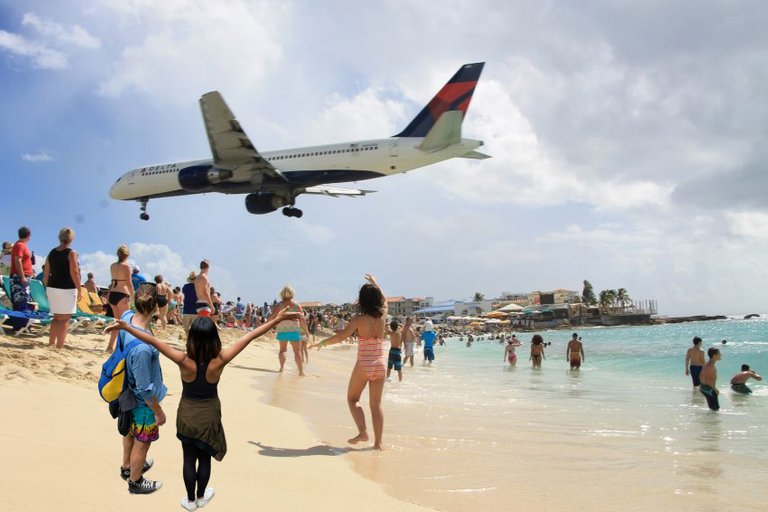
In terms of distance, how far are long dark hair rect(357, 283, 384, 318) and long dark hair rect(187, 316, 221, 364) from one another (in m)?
2.38

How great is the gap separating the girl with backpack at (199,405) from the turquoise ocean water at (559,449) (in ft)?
5.04

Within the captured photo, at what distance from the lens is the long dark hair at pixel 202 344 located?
2.63 metres

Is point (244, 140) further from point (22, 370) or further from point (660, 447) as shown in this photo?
point (660, 447)

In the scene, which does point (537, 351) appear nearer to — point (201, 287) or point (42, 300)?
point (201, 287)

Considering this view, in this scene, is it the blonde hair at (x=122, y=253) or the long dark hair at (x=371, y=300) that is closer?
the long dark hair at (x=371, y=300)

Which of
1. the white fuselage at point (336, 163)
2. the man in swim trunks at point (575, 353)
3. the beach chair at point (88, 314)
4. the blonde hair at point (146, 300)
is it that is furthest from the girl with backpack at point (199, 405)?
the white fuselage at point (336, 163)

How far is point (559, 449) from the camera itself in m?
5.43

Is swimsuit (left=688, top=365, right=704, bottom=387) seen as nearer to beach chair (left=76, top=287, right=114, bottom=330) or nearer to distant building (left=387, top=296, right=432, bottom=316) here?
beach chair (left=76, top=287, right=114, bottom=330)

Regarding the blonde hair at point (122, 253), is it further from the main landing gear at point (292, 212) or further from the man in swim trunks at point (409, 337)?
the main landing gear at point (292, 212)

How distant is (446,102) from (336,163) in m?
5.27

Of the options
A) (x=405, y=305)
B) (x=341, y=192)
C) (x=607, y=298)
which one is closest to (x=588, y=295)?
(x=607, y=298)

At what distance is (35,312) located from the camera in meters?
8.55

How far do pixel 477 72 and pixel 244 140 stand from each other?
916cm

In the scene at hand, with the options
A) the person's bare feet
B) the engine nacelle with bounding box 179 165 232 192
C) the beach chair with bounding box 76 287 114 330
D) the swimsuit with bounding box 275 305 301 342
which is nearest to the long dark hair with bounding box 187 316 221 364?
the person's bare feet
